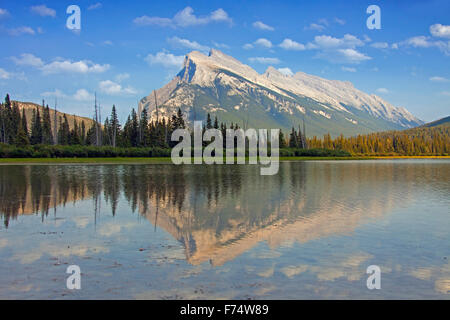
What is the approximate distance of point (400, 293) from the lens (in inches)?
395

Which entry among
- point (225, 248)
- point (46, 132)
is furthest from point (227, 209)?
point (46, 132)

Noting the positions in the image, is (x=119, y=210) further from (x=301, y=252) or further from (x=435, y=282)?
(x=435, y=282)

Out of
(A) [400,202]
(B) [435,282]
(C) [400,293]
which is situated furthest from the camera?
(A) [400,202]

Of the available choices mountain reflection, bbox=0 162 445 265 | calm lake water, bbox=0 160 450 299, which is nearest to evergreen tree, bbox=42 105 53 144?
mountain reflection, bbox=0 162 445 265

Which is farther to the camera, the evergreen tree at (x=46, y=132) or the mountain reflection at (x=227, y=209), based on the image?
the evergreen tree at (x=46, y=132)

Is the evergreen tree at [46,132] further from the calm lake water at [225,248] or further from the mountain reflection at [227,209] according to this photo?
the calm lake water at [225,248]

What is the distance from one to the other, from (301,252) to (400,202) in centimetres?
1572

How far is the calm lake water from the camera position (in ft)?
33.9

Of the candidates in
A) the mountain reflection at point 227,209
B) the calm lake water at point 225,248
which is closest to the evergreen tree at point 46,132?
the mountain reflection at point 227,209

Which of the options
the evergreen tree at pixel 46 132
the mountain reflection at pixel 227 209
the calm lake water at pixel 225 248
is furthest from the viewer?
the evergreen tree at pixel 46 132

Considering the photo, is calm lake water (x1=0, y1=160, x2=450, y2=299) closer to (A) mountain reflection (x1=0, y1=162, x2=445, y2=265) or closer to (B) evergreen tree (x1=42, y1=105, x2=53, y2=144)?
(A) mountain reflection (x1=0, y1=162, x2=445, y2=265)

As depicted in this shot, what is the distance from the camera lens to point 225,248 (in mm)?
14438

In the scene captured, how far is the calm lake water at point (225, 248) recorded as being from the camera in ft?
33.9
